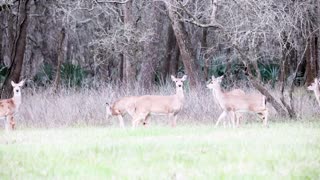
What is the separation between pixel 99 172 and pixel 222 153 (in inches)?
76.7

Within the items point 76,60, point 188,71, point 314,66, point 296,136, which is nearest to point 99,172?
point 296,136

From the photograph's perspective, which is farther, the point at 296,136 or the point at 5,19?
the point at 5,19

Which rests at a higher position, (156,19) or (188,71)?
(156,19)

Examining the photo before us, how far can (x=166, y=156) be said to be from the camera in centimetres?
906

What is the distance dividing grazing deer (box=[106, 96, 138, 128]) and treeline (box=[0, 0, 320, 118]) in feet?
7.69

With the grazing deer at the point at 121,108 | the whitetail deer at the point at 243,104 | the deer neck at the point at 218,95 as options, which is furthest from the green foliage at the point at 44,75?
the whitetail deer at the point at 243,104

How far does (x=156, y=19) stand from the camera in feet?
88.5

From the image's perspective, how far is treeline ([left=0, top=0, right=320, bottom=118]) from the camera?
55.2 ft

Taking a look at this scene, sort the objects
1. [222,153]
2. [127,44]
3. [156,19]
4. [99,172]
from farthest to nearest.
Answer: [156,19]
[127,44]
[222,153]
[99,172]

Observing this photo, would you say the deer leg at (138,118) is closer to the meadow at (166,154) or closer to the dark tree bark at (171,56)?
the meadow at (166,154)

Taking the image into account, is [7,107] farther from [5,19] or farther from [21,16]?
[5,19]

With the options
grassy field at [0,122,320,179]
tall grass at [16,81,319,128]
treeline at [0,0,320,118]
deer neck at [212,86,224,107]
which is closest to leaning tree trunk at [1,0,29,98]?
treeline at [0,0,320,118]

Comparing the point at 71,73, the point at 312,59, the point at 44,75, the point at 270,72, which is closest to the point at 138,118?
the point at 312,59

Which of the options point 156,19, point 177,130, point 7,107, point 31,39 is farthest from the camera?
point 31,39
